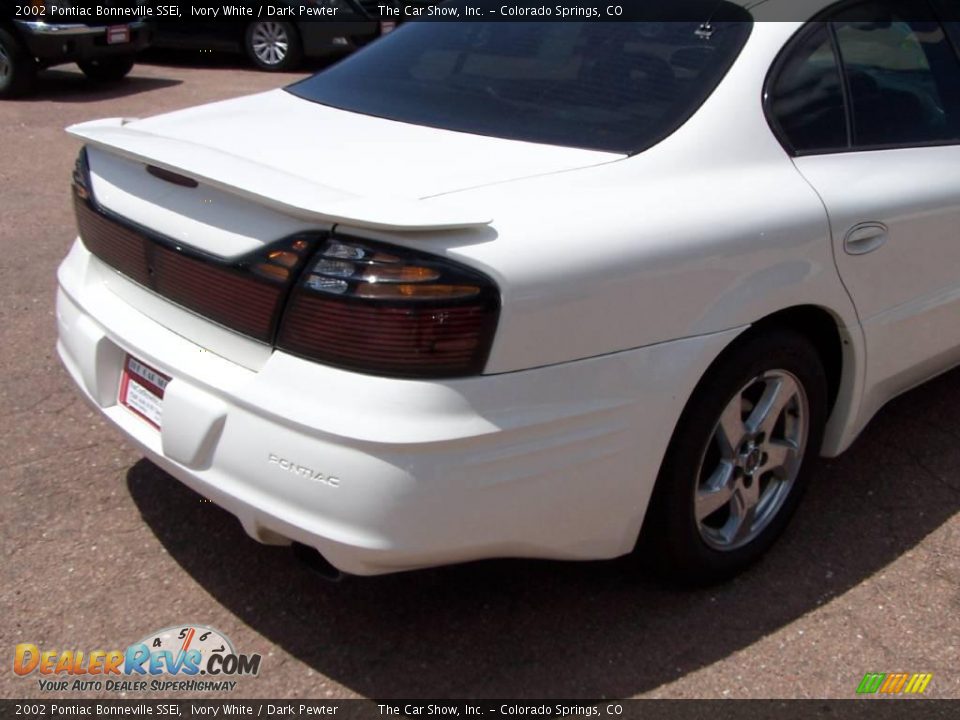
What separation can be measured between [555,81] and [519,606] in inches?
57.5

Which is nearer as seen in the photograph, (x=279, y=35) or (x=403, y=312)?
(x=403, y=312)

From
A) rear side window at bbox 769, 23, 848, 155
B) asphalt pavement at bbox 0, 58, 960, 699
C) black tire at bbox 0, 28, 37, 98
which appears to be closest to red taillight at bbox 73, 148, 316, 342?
asphalt pavement at bbox 0, 58, 960, 699

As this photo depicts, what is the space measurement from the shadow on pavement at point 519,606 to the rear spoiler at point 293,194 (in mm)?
1162

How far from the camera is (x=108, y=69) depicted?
11711 millimetres

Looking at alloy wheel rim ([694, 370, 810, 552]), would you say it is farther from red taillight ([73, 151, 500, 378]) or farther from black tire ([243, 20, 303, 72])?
black tire ([243, 20, 303, 72])

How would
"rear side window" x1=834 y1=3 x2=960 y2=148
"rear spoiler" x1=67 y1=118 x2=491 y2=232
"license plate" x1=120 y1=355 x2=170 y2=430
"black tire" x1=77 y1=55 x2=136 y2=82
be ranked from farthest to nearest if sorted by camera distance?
"black tire" x1=77 y1=55 x2=136 y2=82, "rear side window" x1=834 y1=3 x2=960 y2=148, "license plate" x1=120 y1=355 x2=170 y2=430, "rear spoiler" x1=67 y1=118 x2=491 y2=232

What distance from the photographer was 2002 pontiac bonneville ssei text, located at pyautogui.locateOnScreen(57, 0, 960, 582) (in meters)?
2.31

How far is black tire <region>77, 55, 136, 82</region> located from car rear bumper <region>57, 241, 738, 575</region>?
992cm

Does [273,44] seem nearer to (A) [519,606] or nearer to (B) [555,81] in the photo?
(B) [555,81]

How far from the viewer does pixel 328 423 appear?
2.28 m

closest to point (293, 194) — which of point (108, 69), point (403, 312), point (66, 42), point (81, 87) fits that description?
point (403, 312)

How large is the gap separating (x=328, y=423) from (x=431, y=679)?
2.73 ft

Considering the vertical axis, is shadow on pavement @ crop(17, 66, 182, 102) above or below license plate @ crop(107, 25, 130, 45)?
below

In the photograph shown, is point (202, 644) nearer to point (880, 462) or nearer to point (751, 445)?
point (751, 445)
